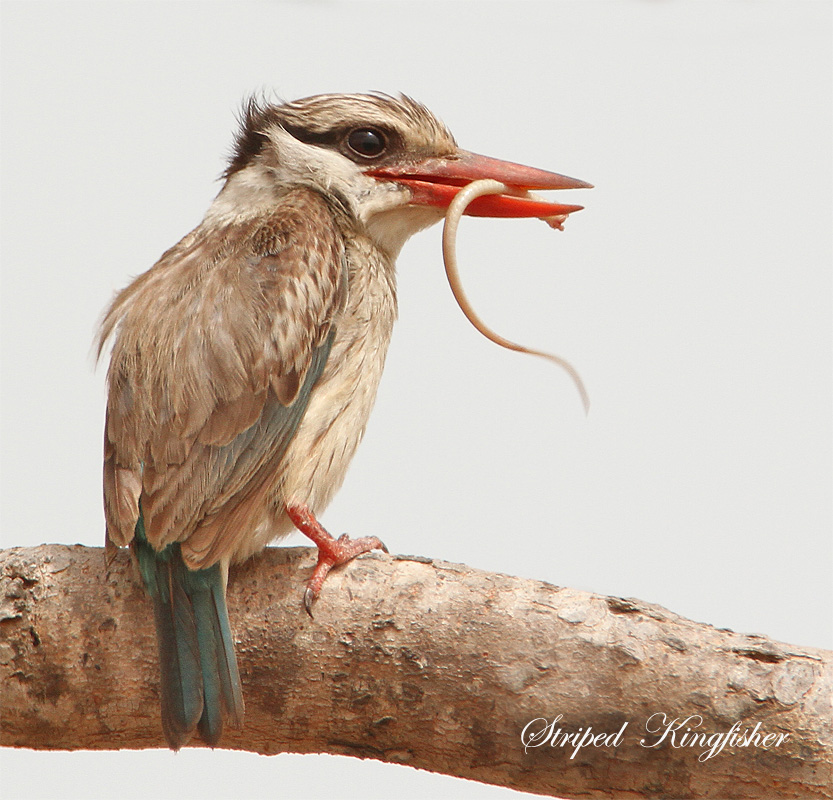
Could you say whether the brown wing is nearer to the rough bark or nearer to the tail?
the tail

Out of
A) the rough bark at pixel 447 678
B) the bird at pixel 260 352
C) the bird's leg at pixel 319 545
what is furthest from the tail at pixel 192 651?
the bird's leg at pixel 319 545

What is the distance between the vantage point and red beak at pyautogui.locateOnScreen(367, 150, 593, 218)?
289 cm

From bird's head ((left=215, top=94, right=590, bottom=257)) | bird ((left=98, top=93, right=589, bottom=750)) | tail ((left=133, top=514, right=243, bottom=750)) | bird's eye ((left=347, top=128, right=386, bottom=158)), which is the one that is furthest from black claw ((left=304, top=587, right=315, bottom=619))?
bird's eye ((left=347, top=128, right=386, bottom=158))

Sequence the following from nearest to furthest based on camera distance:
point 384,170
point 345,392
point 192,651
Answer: point 192,651 → point 345,392 → point 384,170

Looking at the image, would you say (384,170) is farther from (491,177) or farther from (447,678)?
(447,678)

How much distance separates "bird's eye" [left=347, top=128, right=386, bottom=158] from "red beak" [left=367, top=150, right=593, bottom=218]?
2.4 inches

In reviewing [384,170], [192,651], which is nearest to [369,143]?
[384,170]

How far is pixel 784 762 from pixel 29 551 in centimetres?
183

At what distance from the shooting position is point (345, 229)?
2.87 metres

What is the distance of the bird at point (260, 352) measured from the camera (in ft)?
7.82

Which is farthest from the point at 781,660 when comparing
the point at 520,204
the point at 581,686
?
the point at 520,204

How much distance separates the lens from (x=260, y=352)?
2533mm

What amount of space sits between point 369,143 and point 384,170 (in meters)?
0.09

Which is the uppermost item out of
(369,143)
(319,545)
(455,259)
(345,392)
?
(369,143)
